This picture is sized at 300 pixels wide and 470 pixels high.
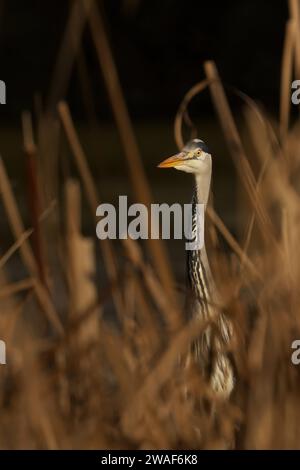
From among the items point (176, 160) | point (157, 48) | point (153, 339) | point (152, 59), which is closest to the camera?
point (153, 339)

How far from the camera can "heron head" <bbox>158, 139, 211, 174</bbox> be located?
232cm

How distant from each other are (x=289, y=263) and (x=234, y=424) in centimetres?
27

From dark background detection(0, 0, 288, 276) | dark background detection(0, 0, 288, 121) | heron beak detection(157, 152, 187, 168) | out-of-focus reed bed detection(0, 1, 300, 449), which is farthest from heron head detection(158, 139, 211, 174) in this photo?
dark background detection(0, 0, 288, 121)

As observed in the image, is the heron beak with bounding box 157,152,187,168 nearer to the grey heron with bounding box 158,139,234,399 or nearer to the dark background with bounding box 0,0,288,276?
the grey heron with bounding box 158,139,234,399

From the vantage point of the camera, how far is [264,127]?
6.95 feet

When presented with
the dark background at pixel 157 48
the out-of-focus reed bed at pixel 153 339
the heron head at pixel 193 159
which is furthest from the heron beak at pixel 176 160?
the dark background at pixel 157 48

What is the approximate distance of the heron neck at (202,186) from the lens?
92.6 inches

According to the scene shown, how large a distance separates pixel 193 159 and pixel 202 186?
46mm

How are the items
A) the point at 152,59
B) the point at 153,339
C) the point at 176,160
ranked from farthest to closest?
the point at 152,59, the point at 176,160, the point at 153,339

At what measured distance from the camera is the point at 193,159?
2.37 meters

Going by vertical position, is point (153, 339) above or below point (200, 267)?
below

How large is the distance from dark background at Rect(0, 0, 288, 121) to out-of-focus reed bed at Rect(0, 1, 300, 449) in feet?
30.4

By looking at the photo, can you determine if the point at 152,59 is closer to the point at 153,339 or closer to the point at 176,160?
the point at 176,160

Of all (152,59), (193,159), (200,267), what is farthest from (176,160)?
(152,59)
